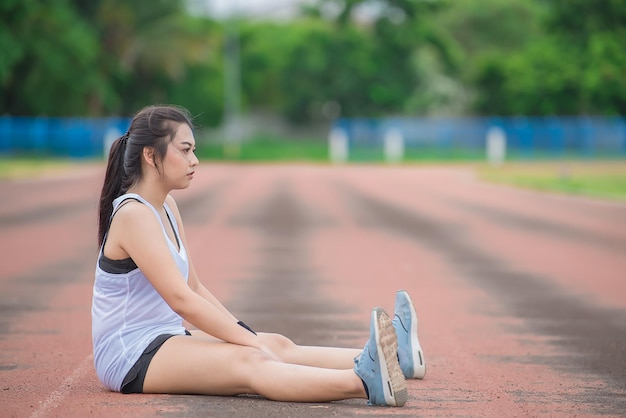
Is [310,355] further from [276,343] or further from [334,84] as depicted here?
[334,84]

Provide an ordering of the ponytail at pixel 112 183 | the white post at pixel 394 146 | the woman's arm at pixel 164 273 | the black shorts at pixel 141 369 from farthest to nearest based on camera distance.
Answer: the white post at pixel 394 146
the ponytail at pixel 112 183
the black shorts at pixel 141 369
the woman's arm at pixel 164 273

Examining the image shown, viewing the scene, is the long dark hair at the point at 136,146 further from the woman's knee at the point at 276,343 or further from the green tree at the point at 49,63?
the green tree at the point at 49,63

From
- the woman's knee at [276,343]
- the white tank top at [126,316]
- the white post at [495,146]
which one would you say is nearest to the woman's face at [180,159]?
the white tank top at [126,316]

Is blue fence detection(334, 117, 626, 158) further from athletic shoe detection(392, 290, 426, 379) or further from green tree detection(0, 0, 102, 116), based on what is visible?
athletic shoe detection(392, 290, 426, 379)

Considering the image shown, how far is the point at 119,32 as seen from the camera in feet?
190

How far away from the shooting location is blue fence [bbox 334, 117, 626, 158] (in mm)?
53719

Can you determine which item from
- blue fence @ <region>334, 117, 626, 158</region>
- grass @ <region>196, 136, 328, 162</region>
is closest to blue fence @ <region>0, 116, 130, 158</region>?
grass @ <region>196, 136, 328, 162</region>

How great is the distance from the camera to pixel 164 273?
17.4 feet

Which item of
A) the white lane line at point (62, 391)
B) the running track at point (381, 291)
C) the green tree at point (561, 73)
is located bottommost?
the running track at point (381, 291)

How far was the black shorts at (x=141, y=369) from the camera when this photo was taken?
5.41m

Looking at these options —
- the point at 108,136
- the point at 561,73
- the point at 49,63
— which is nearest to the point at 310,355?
the point at 108,136

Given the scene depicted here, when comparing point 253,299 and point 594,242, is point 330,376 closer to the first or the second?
point 253,299

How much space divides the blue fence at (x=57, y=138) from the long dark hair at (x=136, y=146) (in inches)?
1801

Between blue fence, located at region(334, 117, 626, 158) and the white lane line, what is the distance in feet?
154
